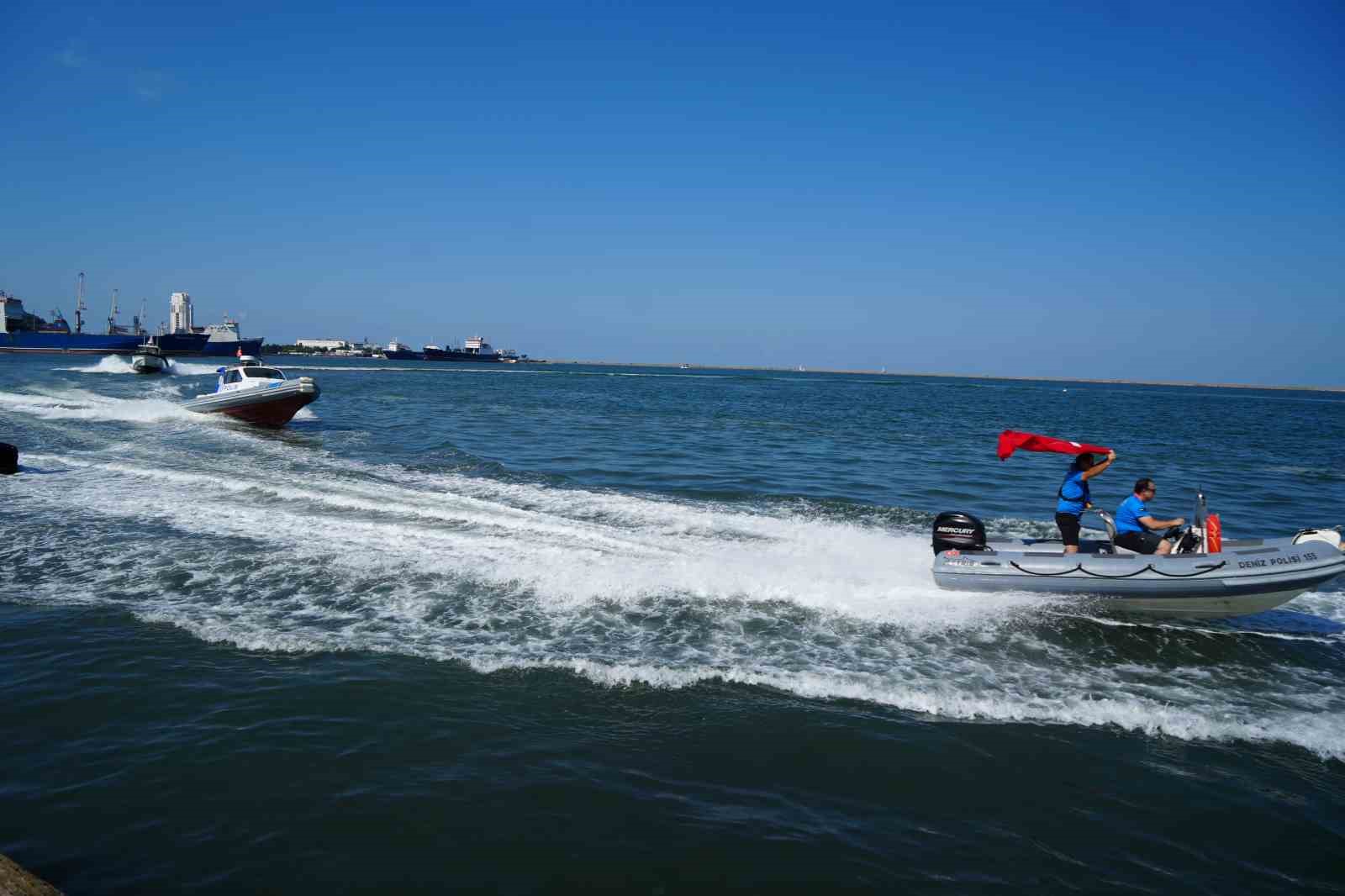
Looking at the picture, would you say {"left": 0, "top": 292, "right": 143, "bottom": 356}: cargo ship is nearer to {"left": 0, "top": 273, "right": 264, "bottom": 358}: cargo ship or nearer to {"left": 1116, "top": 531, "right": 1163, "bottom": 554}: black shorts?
{"left": 0, "top": 273, "right": 264, "bottom": 358}: cargo ship

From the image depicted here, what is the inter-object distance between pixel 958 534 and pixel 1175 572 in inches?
93.0

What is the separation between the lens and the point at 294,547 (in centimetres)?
1114

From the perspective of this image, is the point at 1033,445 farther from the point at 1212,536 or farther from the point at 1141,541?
the point at 1212,536

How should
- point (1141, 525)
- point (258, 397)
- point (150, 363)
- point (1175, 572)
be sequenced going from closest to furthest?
point (1175, 572) < point (1141, 525) < point (258, 397) < point (150, 363)

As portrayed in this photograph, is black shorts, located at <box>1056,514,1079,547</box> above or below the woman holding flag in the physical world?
below

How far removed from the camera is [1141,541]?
10.0 meters

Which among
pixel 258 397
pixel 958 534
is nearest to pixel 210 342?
pixel 258 397

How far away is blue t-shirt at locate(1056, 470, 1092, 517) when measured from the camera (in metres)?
10.3

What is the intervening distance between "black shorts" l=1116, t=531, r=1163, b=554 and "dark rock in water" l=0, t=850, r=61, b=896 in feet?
34.8

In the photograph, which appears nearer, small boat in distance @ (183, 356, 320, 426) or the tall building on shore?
small boat in distance @ (183, 356, 320, 426)

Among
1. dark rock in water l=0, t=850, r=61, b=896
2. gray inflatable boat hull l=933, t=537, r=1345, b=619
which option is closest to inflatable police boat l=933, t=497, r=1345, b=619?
gray inflatable boat hull l=933, t=537, r=1345, b=619

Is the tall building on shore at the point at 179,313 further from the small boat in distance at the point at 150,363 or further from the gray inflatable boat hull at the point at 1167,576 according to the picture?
the gray inflatable boat hull at the point at 1167,576

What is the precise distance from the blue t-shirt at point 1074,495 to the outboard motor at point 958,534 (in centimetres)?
112

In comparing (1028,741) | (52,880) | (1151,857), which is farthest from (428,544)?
(1151,857)
